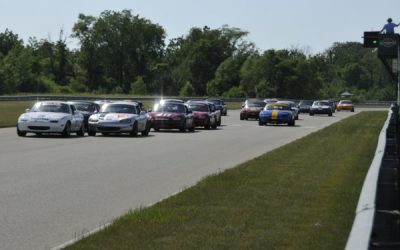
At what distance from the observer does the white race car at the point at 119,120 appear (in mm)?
30438

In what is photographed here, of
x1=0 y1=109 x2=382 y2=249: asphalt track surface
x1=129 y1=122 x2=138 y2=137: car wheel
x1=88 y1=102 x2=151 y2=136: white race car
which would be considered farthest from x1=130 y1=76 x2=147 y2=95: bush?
x1=0 y1=109 x2=382 y2=249: asphalt track surface

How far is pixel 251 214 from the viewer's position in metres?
9.74

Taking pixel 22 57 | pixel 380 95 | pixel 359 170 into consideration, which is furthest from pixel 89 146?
pixel 380 95

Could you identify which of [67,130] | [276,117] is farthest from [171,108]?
[276,117]

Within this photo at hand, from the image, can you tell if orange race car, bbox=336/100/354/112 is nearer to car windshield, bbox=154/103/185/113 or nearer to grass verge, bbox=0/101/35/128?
grass verge, bbox=0/101/35/128

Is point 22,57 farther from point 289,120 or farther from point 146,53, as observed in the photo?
point 289,120

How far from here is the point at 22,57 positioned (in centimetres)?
12800

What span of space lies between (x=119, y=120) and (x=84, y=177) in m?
15.8

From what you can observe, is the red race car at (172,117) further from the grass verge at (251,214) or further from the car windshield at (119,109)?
the grass verge at (251,214)

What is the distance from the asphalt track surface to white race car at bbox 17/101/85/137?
158 cm

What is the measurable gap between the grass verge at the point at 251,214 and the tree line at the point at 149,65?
111 m

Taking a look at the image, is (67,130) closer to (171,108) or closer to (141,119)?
(141,119)

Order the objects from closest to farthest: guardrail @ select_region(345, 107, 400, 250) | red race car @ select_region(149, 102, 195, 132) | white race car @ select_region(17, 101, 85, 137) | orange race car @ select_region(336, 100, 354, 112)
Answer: guardrail @ select_region(345, 107, 400, 250)
white race car @ select_region(17, 101, 85, 137)
red race car @ select_region(149, 102, 195, 132)
orange race car @ select_region(336, 100, 354, 112)

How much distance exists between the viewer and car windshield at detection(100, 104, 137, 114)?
31859 millimetres
